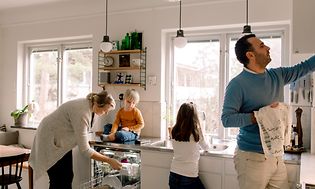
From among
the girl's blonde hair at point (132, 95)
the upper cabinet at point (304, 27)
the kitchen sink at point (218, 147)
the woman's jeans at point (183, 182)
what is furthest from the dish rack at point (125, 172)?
the upper cabinet at point (304, 27)

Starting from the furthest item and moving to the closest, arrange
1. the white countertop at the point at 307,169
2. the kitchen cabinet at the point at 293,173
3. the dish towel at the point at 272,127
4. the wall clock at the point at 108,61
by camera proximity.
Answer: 1. the wall clock at the point at 108,61
2. the kitchen cabinet at the point at 293,173
3. the dish towel at the point at 272,127
4. the white countertop at the point at 307,169

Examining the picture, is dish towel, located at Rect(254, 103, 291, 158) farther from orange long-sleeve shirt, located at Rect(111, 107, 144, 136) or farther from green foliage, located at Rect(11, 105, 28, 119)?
green foliage, located at Rect(11, 105, 28, 119)

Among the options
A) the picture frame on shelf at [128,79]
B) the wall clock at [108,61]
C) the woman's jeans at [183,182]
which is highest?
the wall clock at [108,61]

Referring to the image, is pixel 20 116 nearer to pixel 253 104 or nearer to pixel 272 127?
pixel 253 104

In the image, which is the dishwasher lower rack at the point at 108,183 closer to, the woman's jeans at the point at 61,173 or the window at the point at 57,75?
the woman's jeans at the point at 61,173

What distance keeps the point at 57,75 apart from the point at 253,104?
3.45m

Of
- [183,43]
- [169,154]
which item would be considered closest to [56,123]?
[169,154]

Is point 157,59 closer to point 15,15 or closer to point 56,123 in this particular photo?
point 56,123

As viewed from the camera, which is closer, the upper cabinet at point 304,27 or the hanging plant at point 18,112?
the upper cabinet at point 304,27

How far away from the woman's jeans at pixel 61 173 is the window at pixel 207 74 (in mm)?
1402

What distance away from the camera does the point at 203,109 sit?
12.0ft

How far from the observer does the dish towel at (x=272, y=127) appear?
172cm

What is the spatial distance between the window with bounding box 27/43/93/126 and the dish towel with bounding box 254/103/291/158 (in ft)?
9.89

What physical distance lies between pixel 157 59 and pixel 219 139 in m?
1.13
